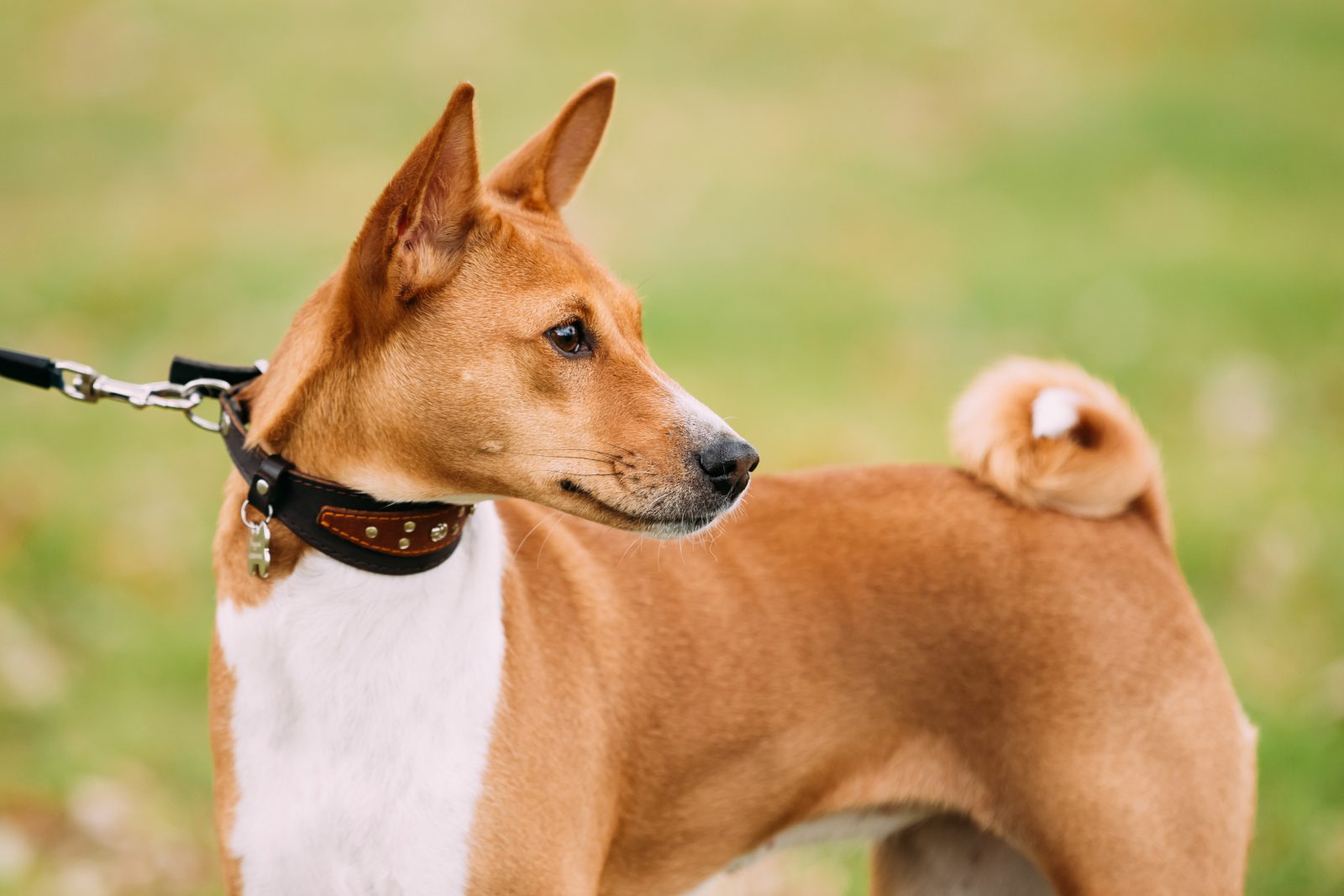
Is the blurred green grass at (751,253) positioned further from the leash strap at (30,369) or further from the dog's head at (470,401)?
the dog's head at (470,401)

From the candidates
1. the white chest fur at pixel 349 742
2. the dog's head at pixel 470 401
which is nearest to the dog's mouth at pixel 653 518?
the dog's head at pixel 470 401

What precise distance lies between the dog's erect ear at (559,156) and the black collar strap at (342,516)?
29.7 inches

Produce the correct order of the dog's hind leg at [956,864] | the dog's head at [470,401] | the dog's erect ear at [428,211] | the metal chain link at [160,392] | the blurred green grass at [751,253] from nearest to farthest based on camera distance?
the dog's erect ear at [428,211] < the dog's head at [470,401] < the metal chain link at [160,392] < the dog's hind leg at [956,864] < the blurred green grass at [751,253]

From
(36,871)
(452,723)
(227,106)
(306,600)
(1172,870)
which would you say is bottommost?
(36,871)

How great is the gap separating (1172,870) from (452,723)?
1577 mm

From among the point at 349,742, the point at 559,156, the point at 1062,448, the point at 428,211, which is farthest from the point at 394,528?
the point at 1062,448

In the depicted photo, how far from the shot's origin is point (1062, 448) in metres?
3.09

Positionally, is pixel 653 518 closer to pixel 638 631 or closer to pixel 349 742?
pixel 638 631

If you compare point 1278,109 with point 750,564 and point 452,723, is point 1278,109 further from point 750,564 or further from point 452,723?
point 452,723

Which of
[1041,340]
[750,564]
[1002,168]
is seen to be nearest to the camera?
[750,564]

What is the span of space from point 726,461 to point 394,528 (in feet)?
2.02

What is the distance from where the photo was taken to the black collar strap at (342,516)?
2.41m

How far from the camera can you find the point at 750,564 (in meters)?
3.06

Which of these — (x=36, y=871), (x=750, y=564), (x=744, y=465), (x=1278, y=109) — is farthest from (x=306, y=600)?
(x=1278, y=109)
